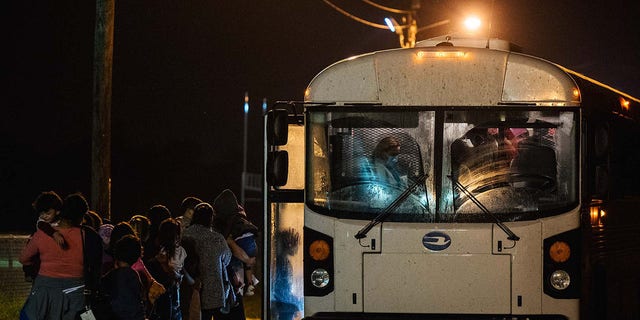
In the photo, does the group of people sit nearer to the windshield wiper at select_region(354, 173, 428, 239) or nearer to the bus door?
the bus door

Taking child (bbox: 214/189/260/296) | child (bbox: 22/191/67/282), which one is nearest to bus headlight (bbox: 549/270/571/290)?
child (bbox: 214/189/260/296)

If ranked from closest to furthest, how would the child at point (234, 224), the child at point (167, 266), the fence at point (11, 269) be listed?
the child at point (167, 266), the child at point (234, 224), the fence at point (11, 269)

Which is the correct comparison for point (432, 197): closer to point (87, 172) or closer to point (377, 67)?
point (377, 67)

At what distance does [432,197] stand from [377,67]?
1.24 meters

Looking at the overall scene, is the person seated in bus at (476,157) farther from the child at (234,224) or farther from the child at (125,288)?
the child at (234,224)

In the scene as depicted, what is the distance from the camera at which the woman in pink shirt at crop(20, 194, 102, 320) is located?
9.14m

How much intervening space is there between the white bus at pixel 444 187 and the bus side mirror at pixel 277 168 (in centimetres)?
1

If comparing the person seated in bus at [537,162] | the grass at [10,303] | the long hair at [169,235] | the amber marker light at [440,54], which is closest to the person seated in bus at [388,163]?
the amber marker light at [440,54]

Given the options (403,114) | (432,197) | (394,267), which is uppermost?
(403,114)

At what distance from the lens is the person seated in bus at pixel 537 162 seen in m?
9.59

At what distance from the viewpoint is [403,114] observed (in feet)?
31.8

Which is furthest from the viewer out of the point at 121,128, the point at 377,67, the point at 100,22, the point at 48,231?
the point at 121,128

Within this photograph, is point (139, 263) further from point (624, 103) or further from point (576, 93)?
point (624, 103)

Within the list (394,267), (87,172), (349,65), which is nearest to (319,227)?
(394,267)
